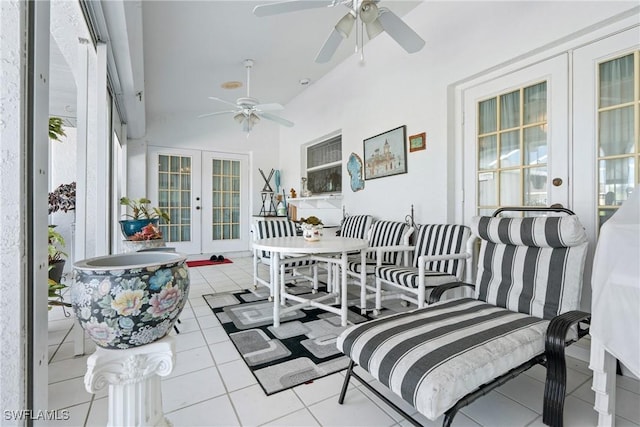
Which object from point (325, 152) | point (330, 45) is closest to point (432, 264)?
point (330, 45)

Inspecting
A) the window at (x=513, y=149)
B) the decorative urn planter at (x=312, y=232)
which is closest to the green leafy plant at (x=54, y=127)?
the decorative urn planter at (x=312, y=232)

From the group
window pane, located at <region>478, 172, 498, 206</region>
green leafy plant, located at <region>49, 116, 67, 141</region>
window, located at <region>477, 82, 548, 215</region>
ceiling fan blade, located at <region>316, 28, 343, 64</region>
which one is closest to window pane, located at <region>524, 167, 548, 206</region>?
window, located at <region>477, 82, 548, 215</region>

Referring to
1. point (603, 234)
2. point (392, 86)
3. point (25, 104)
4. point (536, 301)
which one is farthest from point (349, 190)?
point (25, 104)

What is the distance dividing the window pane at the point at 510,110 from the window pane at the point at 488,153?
147mm

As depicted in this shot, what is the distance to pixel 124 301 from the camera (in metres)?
0.84

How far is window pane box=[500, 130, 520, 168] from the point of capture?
248 cm

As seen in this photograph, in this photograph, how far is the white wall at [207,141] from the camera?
5438 millimetres

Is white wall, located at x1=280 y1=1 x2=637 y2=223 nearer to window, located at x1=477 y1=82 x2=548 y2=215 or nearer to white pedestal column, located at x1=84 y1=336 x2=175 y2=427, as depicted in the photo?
window, located at x1=477 y1=82 x2=548 y2=215

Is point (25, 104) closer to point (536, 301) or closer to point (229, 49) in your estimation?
point (536, 301)

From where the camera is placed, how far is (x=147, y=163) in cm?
562

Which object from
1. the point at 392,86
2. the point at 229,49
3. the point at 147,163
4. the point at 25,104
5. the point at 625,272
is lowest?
the point at 625,272

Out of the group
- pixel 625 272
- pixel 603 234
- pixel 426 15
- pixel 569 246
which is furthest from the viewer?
pixel 426 15

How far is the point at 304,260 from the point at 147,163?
13.7ft

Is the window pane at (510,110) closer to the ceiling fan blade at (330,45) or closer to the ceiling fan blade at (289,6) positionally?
the ceiling fan blade at (330,45)
